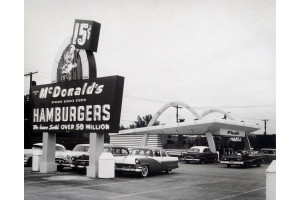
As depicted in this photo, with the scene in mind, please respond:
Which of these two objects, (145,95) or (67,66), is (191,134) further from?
(67,66)

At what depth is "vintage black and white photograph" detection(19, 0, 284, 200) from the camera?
6.68m

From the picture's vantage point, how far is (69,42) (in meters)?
11.0

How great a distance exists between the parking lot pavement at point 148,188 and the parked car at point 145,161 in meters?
0.60

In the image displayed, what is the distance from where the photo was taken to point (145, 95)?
8.01 meters

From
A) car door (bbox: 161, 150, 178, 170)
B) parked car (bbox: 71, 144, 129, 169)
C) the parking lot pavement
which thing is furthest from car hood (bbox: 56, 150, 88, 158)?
car door (bbox: 161, 150, 178, 170)

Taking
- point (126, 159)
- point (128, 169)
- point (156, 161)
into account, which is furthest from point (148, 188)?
point (156, 161)

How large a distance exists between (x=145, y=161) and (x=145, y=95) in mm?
3470

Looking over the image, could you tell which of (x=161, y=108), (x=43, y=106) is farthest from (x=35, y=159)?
(x=161, y=108)

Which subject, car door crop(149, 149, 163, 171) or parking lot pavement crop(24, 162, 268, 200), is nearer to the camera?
parking lot pavement crop(24, 162, 268, 200)

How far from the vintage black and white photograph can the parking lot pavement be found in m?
0.03

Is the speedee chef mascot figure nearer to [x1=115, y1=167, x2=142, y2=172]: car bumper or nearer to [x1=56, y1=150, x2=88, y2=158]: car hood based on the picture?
[x1=56, y1=150, x2=88, y2=158]: car hood
